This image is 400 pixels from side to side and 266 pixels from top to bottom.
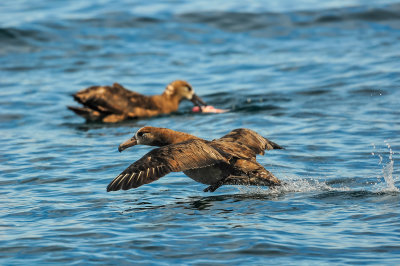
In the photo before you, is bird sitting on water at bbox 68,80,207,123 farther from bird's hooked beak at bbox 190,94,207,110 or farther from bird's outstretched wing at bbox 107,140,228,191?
bird's outstretched wing at bbox 107,140,228,191

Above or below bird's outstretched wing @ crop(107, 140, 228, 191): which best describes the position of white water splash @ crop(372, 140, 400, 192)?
below

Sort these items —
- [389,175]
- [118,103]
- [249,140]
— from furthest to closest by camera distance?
[118,103] → [249,140] → [389,175]

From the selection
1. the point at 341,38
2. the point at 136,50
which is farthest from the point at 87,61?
the point at 341,38

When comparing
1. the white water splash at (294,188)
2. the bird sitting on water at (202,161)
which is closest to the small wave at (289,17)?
the bird sitting on water at (202,161)

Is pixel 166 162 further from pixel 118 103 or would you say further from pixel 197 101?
pixel 197 101

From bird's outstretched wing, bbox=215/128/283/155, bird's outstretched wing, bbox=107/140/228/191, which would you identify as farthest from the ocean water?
bird's outstretched wing, bbox=215/128/283/155

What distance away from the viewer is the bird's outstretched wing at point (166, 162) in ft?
25.9

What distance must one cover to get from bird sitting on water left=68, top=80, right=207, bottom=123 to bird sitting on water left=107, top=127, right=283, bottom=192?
4894 mm

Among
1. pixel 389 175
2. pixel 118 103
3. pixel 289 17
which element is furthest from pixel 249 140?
pixel 289 17

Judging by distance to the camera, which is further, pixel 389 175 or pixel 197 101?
pixel 197 101

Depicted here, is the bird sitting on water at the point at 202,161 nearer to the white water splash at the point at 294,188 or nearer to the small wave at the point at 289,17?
the white water splash at the point at 294,188

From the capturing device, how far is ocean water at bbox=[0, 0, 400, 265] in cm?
711

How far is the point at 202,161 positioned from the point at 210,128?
4.96m

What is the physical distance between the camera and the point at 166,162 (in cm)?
814
